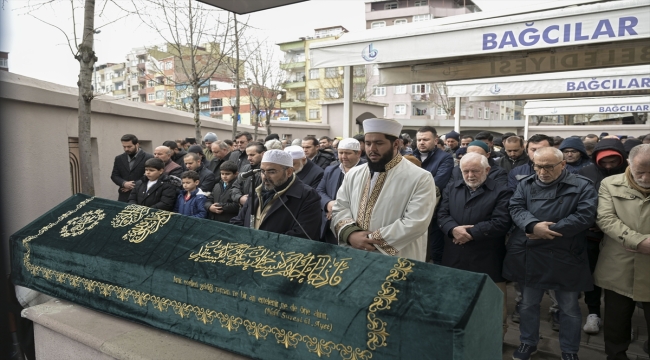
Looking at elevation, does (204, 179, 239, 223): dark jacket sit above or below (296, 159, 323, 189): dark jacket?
below

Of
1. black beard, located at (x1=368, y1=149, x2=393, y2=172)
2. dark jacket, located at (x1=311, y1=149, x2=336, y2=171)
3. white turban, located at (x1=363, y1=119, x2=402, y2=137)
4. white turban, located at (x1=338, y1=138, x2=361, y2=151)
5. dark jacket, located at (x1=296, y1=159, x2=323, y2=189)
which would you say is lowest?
dark jacket, located at (x1=296, y1=159, x2=323, y2=189)

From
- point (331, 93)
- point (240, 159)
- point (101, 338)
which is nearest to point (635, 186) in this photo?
point (101, 338)

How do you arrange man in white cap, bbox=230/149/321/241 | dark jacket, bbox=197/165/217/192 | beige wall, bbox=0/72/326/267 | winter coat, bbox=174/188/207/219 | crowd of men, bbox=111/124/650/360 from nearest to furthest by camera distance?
crowd of men, bbox=111/124/650/360 < man in white cap, bbox=230/149/321/241 < winter coat, bbox=174/188/207/219 < dark jacket, bbox=197/165/217/192 < beige wall, bbox=0/72/326/267

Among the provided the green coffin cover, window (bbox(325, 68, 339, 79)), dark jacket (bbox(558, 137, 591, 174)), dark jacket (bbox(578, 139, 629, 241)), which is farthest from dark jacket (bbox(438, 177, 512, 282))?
window (bbox(325, 68, 339, 79))

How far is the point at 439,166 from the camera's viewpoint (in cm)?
486

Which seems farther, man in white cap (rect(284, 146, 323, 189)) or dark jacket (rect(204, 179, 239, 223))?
man in white cap (rect(284, 146, 323, 189))

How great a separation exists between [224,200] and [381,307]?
3416 millimetres

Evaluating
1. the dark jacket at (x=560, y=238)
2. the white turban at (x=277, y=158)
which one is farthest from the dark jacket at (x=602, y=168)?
the white turban at (x=277, y=158)

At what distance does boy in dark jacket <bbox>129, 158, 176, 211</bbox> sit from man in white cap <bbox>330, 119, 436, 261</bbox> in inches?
101

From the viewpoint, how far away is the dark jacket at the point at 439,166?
4.71 metres

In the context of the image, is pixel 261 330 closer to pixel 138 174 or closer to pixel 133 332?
pixel 133 332

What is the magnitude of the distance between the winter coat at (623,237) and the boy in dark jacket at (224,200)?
11.4ft

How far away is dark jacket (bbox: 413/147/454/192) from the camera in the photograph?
4.71 m

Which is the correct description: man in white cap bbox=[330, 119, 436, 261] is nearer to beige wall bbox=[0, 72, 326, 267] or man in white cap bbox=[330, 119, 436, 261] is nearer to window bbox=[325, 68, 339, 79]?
beige wall bbox=[0, 72, 326, 267]
